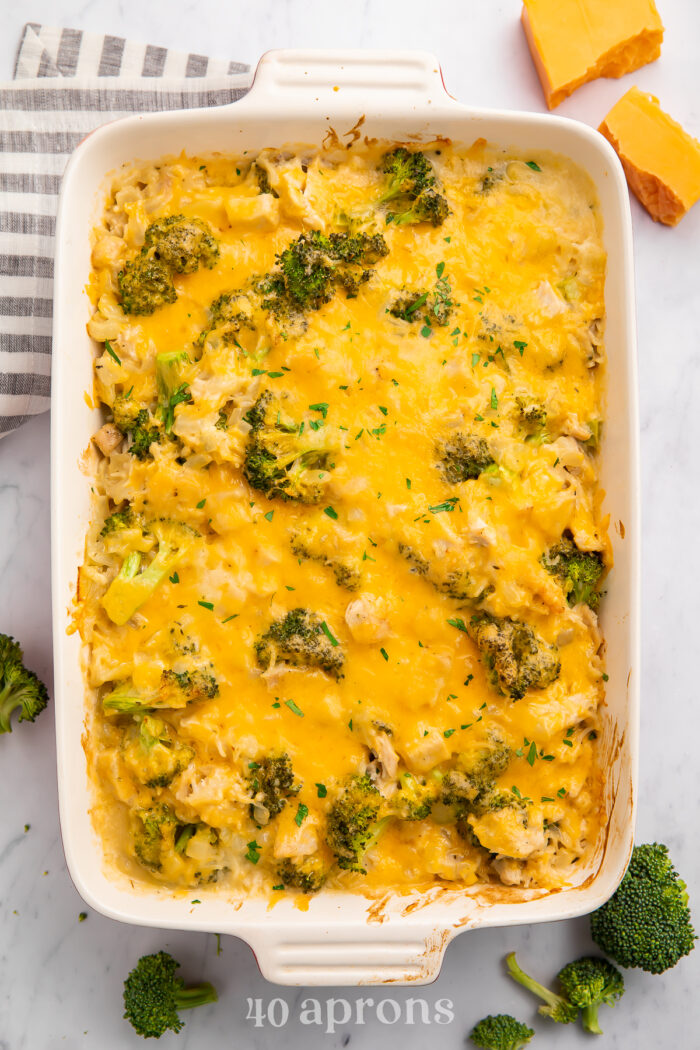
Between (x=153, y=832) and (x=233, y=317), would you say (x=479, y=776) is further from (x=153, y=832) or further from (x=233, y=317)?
(x=233, y=317)

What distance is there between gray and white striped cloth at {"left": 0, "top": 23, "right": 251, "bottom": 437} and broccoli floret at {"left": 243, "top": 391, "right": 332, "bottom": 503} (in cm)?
100

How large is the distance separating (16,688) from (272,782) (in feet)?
3.76

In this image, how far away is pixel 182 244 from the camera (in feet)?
8.96

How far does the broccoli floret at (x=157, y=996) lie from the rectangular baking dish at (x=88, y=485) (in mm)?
518

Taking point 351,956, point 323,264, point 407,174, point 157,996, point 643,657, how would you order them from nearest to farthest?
point 351,956 < point 323,264 < point 407,174 < point 157,996 < point 643,657

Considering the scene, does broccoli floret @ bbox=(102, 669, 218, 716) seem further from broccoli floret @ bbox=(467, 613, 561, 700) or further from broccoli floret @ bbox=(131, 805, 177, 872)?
broccoli floret @ bbox=(467, 613, 561, 700)

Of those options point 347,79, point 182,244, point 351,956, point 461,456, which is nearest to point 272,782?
point 351,956

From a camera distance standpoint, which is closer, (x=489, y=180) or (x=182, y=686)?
(x=182, y=686)

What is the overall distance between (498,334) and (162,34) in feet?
6.26

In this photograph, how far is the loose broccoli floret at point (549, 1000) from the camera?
312 centimetres

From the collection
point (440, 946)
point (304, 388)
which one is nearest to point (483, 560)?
point (304, 388)

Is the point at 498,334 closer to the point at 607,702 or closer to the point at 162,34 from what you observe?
the point at 607,702

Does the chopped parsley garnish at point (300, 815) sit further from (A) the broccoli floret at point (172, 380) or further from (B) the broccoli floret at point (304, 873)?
(A) the broccoli floret at point (172, 380)

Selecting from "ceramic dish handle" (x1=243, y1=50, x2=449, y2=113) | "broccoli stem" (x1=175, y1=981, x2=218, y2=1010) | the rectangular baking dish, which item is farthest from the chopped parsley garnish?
"ceramic dish handle" (x1=243, y1=50, x2=449, y2=113)
